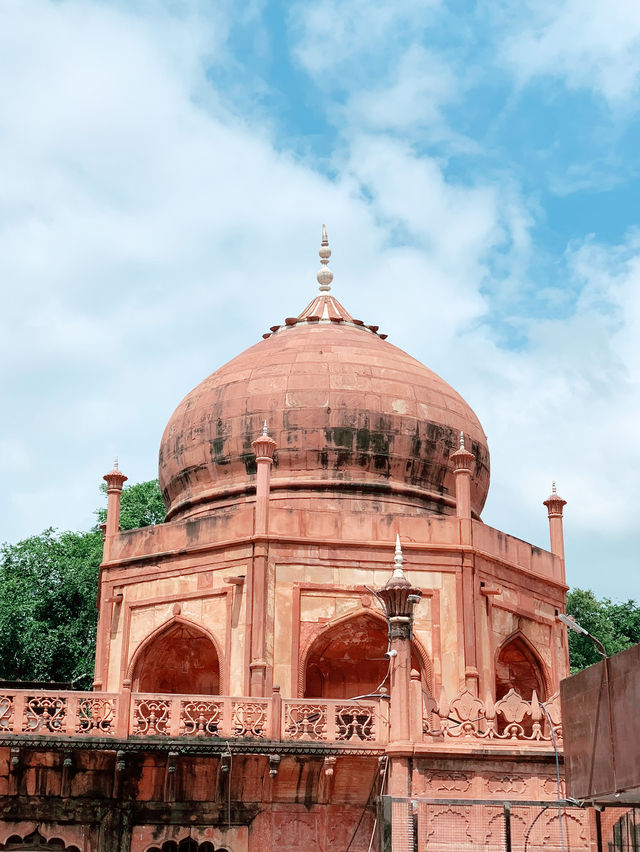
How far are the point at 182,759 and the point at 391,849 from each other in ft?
14.0

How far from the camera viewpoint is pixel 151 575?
22.1 meters


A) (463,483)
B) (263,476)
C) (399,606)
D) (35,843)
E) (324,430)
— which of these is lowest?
(35,843)

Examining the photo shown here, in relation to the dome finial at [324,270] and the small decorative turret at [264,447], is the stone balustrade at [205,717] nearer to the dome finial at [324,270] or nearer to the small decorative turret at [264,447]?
the small decorative turret at [264,447]

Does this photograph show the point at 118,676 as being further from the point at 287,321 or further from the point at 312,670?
the point at 287,321

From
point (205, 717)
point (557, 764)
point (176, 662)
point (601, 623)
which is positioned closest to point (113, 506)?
point (176, 662)

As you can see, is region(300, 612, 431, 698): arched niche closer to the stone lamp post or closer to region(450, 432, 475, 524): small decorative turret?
region(450, 432, 475, 524): small decorative turret

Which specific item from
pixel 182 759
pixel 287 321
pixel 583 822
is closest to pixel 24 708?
pixel 182 759

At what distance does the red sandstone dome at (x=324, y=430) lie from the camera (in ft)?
76.7

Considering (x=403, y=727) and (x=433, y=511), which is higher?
(x=433, y=511)

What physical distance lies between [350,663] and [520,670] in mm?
3185

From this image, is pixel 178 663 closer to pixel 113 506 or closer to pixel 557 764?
pixel 113 506

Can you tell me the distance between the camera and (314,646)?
20.6 metres

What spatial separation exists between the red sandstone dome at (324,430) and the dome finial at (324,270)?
115 inches

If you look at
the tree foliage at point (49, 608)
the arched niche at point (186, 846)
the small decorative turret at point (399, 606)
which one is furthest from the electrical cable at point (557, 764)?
Result: the tree foliage at point (49, 608)
